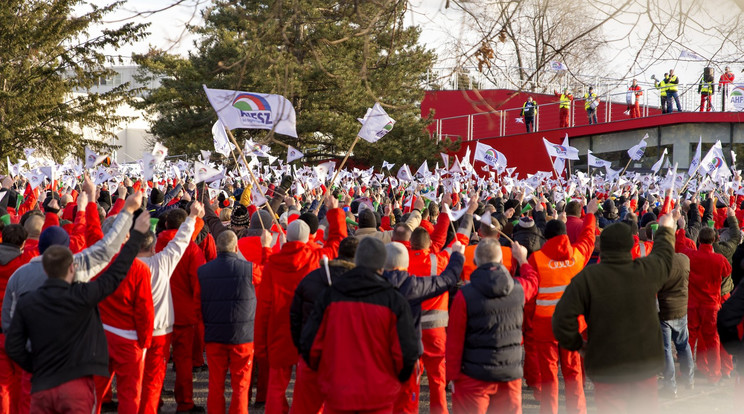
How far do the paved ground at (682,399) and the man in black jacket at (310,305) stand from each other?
7.51 feet

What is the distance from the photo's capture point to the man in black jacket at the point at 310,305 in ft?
16.7

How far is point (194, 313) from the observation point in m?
7.04

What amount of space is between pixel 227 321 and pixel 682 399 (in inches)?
184

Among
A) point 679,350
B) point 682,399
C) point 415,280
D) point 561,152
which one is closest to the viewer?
point 415,280

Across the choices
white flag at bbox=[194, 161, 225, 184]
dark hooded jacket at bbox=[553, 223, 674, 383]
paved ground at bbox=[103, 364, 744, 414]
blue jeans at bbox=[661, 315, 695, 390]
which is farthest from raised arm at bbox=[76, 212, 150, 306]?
white flag at bbox=[194, 161, 225, 184]

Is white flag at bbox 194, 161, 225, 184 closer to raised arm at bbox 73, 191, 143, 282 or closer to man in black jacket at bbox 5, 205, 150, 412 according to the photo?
raised arm at bbox 73, 191, 143, 282

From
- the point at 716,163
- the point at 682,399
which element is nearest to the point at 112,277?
the point at 682,399

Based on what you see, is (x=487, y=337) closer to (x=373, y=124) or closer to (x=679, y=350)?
(x=679, y=350)

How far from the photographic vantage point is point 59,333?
4.48 metres

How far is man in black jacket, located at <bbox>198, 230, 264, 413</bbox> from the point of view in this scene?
6.34 metres

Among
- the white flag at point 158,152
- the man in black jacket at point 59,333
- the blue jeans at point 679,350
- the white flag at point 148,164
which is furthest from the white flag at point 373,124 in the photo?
the man in black jacket at point 59,333

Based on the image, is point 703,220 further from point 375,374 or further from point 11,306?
point 11,306

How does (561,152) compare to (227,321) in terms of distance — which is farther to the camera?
(561,152)

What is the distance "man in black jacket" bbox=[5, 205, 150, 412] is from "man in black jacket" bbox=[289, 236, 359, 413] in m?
1.16
